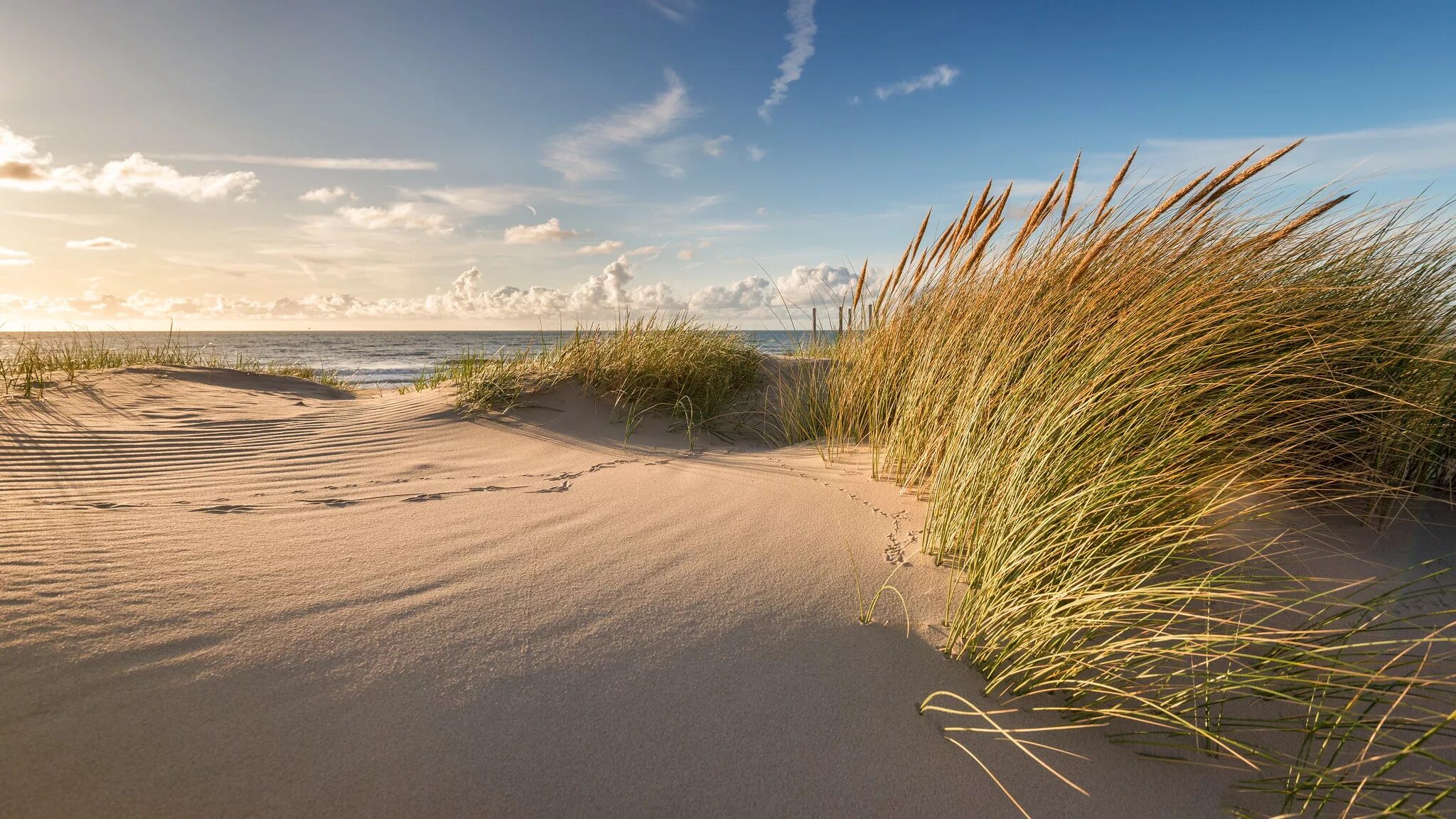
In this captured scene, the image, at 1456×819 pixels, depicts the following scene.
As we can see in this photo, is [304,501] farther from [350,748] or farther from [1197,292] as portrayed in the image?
[1197,292]

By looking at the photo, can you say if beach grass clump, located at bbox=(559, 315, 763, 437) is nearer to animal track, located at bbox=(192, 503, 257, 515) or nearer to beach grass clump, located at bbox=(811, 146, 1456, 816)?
beach grass clump, located at bbox=(811, 146, 1456, 816)

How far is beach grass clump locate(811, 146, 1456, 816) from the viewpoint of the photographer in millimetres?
1528

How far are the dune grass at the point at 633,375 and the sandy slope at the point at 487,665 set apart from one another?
2.42m

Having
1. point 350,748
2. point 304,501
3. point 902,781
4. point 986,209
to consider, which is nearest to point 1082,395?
point 902,781

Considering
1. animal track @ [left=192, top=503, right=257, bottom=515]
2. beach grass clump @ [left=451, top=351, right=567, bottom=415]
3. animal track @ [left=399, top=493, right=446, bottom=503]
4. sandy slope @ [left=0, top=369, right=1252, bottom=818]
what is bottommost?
sandy slope @ [left=0, top=369, right=1252, bottom=818]

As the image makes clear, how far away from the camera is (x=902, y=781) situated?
1463 millimetres

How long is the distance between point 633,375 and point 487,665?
4160mm

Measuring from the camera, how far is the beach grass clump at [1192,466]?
1.53 m

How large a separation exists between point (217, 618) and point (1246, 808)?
9.04ft

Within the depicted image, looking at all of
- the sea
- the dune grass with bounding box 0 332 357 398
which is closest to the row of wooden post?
the sea

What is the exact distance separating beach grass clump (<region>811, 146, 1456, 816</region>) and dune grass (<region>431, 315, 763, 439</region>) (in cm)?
233

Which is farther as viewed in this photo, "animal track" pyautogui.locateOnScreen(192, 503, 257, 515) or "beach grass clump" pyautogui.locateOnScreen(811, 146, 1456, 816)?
"animal track" pyautogui.locateOnScreen(192, 503, 257, 515)

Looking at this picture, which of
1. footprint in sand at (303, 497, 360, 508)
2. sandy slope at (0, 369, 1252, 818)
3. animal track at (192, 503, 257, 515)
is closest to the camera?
sandy slope at (0, 369, 1252, 818)

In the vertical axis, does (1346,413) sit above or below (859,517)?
above
